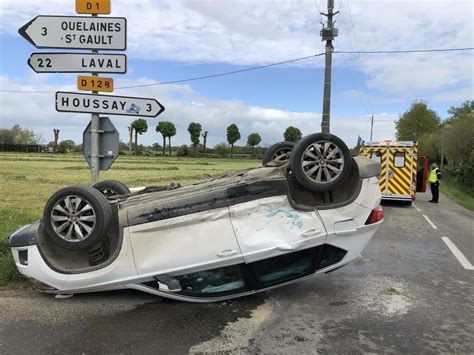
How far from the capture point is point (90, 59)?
6.58 metres

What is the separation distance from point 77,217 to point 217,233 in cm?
140

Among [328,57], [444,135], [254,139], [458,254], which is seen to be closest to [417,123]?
[444,135]

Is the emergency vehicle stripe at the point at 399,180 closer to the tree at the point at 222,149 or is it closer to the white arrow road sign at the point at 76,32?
the white arrow road sign at the point at 76,32

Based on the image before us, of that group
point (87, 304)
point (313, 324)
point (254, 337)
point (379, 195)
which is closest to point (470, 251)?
point (379, 195)

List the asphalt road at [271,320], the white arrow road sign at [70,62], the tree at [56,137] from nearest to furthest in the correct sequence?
the asphalt road at [271,320] → the white arrow road sign at [70,62] → the tree at [56,137]

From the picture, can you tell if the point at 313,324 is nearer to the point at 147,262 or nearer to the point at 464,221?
the point at 147,262

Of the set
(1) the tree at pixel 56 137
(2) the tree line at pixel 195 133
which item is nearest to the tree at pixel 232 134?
(2) the tree line at pixel 195 133

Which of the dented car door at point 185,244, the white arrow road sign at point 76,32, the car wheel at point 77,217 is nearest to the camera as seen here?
the dented car door at point 185,244

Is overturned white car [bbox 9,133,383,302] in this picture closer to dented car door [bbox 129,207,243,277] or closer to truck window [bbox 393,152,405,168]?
dented car door [bbox 129,207,243,277]

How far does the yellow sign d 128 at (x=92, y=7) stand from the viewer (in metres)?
6.50

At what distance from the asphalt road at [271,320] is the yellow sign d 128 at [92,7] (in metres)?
3.77

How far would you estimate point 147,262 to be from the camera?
451 cm

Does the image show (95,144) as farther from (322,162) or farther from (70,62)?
(322,162)

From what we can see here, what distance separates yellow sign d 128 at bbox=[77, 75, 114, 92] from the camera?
6.65m
